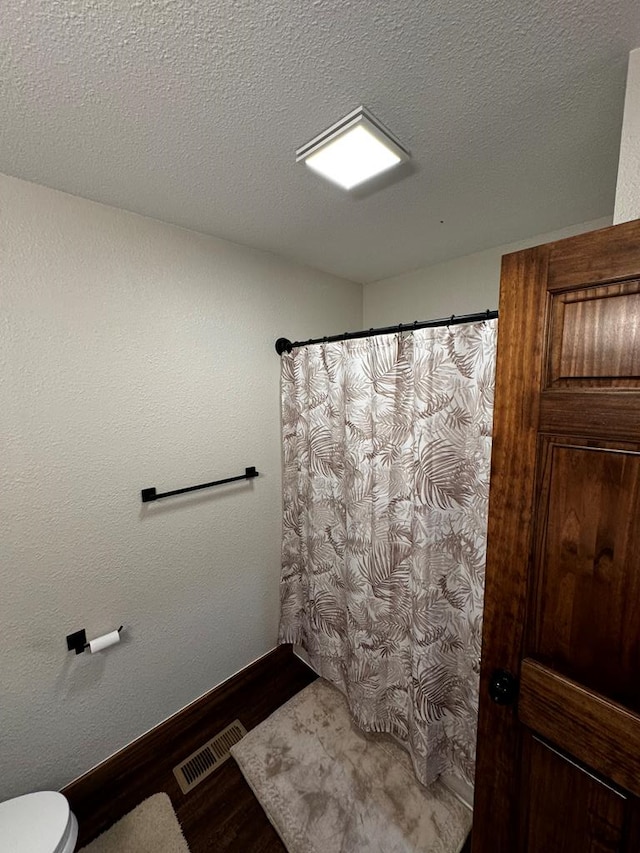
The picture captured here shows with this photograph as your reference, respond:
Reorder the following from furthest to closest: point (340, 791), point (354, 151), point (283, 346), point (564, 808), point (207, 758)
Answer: point (283, 346) → point (207, 758) → point (340, 791) → point (354, 151) → point (564, 808)

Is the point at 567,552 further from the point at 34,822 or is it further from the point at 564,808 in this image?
the point at 34,822

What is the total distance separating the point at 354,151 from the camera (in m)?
0.93

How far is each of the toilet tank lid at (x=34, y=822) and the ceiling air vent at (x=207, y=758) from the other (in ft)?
1.63

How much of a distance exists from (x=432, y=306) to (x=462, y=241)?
0.41 metres

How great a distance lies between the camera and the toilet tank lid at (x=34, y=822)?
949mm

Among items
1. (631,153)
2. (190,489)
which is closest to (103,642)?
(190,489)

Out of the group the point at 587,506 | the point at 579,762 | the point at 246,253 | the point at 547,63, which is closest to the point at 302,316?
the point at 246,253

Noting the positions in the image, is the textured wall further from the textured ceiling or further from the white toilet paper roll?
the white toilet paper roll

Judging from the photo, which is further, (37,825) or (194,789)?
(194,789)

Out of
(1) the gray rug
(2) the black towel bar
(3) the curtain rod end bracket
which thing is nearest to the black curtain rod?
(3) the curtain rod end bracket

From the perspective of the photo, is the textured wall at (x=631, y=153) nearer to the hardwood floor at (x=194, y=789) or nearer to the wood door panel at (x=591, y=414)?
the wood door panel at (x=591, y=414)

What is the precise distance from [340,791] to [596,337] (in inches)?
73.5

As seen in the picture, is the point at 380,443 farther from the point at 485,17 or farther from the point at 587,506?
the point at 485,17

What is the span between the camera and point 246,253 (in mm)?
1661
